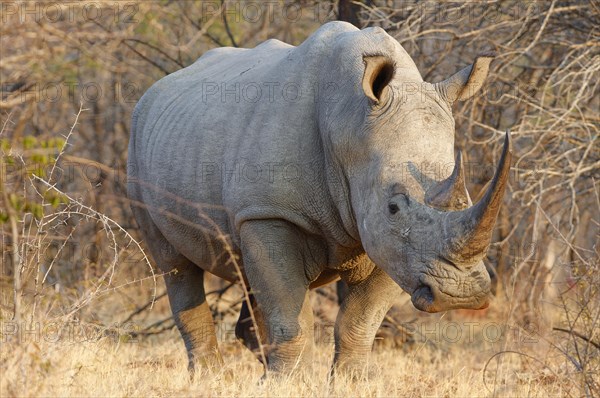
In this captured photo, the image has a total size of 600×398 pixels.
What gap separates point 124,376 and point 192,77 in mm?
3021

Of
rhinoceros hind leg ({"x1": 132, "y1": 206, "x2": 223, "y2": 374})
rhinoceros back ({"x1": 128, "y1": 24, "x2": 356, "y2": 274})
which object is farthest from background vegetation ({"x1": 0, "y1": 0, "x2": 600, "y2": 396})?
rhinoceros back ({"x1": 128, "y1": 24, "x2": 356, "y2": 274})

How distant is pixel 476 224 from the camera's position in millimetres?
4816

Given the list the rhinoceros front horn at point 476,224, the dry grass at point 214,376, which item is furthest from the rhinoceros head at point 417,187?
the dry grass at point 214,376

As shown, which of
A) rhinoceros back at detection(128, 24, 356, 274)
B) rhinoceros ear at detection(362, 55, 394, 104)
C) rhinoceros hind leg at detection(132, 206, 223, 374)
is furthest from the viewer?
rhinoceros hind leg at detection(132, 206, 223, 374)

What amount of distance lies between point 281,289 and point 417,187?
1095 mm

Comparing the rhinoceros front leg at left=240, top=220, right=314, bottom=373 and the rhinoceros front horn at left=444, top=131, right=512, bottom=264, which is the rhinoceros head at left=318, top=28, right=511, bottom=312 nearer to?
the rhinoceros front horn at left=444, top=131, right=512, bottom=264

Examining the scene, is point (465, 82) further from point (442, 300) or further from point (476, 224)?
point (442, 300)

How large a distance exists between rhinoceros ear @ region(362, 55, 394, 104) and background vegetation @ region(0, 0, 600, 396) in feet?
3.21

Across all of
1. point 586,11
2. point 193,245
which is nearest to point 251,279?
point 193,245

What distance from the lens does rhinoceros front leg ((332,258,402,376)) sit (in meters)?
6.24

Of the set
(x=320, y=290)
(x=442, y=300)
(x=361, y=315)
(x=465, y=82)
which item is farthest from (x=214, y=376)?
(x=320, y=290)

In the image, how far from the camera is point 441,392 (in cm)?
577

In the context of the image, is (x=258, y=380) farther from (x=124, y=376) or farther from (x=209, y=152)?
(x=209, y=152)

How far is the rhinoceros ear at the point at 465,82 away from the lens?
5.75 meters
